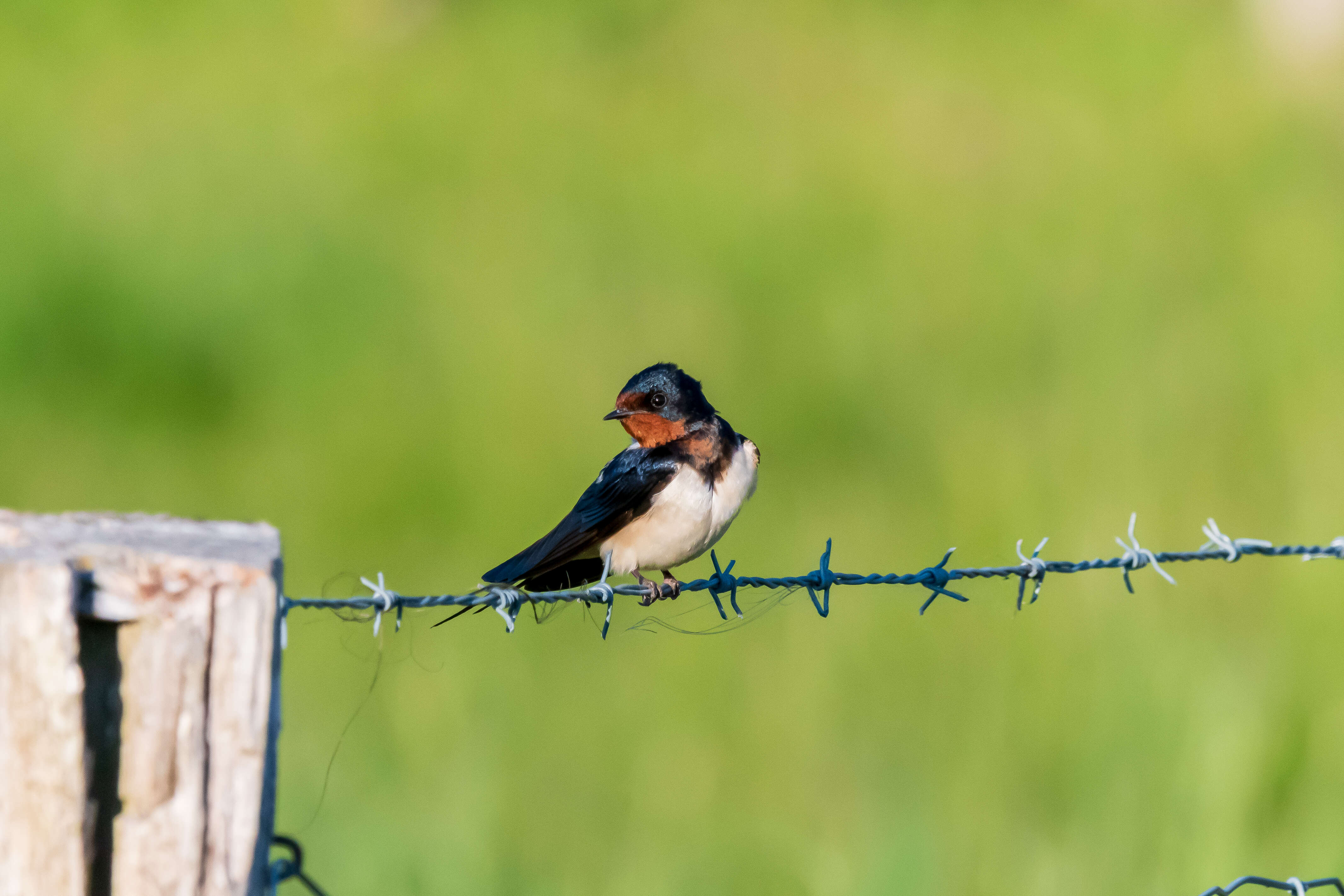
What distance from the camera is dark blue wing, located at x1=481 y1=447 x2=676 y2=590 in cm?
271

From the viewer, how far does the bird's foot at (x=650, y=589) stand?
289 cm

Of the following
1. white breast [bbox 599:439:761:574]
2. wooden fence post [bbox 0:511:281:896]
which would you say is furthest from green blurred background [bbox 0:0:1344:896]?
wooden fence post [bbox 0:511:281:896]

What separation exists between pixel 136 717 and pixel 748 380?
663 cm

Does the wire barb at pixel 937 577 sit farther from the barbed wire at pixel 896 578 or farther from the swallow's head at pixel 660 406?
the swallow's head at pixel 660 406

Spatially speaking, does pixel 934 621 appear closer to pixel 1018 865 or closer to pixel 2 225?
pixel 1018 865

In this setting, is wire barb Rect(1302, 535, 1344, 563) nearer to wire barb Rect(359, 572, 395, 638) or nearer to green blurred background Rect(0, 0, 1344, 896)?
green blurred background Rect(0, 0, 1344, 896)

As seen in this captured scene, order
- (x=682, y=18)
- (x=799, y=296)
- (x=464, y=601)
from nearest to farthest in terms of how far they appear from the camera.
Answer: (x=464, y=601), (x=799, y=296), (x=682, y=18)

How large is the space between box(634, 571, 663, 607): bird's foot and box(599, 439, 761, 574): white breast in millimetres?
44

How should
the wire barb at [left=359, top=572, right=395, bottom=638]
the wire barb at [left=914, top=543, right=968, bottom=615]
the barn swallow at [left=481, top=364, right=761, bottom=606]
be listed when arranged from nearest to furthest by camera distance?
the wire barb at [left=359, top=572, right=395, bottom=638]
the wire barb at [left=914, top=543, right=968, bottom=615]
the barn swallow at [left=481, top=364, right=761, bottom=606]

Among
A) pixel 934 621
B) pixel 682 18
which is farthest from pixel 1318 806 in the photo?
pixel 682 18

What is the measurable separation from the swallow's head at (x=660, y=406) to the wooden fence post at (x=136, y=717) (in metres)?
1.84

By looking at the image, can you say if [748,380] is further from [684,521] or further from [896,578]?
[896,578]

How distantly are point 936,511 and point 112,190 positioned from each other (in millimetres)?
6551

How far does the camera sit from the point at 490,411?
7.01 meters
